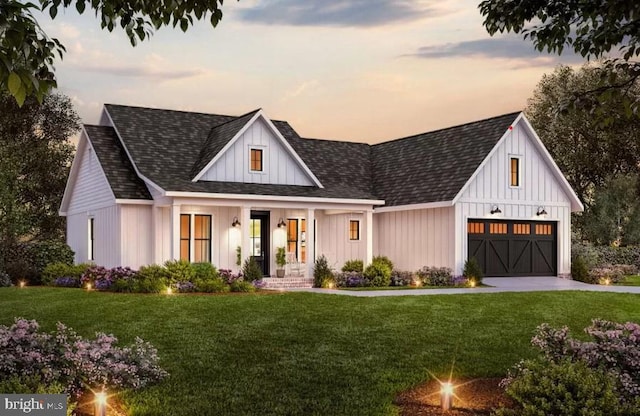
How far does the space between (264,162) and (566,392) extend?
18.9 meters

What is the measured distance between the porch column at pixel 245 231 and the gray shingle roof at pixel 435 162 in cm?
632

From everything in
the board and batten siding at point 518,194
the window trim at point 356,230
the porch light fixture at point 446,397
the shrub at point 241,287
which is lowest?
the shrub at point 241,287

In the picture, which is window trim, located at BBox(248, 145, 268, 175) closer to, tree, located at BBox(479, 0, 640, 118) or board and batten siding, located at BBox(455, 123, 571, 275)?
board and batten siding, located at BBox(455, 123, 571, 275)

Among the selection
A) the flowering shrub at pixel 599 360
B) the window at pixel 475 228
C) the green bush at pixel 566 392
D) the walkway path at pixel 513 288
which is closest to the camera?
the green bush at pixel 566 392

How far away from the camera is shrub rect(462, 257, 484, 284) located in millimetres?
24328

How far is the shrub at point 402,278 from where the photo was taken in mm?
25156

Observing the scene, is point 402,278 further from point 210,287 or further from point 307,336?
point 307,336

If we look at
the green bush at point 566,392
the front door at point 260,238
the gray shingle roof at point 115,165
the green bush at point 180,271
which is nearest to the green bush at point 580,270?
the front door at point 260,238

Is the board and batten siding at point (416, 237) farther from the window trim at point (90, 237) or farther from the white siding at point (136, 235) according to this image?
the window trim at point (90, 237)

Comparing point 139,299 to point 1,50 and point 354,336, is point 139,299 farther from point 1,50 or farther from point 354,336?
point 1,50

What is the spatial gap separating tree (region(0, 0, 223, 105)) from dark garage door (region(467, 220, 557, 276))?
1897cm

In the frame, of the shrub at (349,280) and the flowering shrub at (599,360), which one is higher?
the flowering shrub at (599,360)

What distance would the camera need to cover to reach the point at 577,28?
9727mm

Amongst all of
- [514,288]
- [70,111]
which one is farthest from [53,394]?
[70,111]
